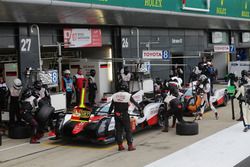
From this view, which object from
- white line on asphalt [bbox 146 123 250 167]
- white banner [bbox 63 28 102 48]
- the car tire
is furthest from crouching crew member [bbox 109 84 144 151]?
white banner [bbox 63 28 102 48]

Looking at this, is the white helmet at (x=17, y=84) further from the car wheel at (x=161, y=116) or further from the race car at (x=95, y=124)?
the car wheel at (x=161, y=116)

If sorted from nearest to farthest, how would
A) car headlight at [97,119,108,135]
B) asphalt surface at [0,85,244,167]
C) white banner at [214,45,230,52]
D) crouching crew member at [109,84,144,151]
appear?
asphalt surface at [0,85,244,167]
crouching crew member at [109,84,144,151]
car headlight at [97,119,108,135]
white banner at [214,45,230,52]

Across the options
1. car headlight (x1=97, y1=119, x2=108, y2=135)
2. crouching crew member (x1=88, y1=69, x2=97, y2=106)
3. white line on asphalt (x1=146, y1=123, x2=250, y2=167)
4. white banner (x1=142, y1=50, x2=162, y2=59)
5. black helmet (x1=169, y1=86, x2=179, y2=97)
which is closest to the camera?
white line on asphalt (x1=146, y1=123, x2=250, y2=167)

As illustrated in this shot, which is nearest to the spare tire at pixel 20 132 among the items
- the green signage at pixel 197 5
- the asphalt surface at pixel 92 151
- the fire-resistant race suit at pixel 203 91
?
the asphalt surface at pixel 92 151

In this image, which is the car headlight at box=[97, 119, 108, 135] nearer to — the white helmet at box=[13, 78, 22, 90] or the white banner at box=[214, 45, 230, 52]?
the white helmet at box=[13, 78, 22, 90]

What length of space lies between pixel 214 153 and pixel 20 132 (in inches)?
221

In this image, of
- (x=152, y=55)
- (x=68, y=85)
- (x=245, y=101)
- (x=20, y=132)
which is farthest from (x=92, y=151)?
(x=68, y=85)

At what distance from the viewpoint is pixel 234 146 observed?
10508 millimetres

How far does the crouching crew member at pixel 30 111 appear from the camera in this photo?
1159 centimetres

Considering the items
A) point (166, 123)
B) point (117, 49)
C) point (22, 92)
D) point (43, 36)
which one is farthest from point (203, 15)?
point (22, 92)

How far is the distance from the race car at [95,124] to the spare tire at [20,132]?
156cm

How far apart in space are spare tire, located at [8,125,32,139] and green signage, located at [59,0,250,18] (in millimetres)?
4381

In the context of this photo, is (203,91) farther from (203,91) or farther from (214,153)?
(214,153)

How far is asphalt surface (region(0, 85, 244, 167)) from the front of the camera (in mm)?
9430
